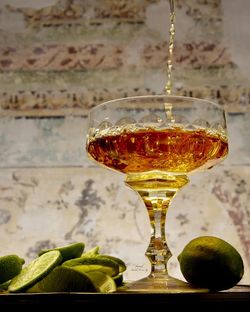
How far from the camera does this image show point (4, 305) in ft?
2.07

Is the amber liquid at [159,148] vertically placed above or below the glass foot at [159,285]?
above

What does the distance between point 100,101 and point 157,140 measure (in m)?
1.62

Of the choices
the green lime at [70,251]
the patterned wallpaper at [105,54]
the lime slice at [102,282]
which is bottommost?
the lime slice at [102,282]

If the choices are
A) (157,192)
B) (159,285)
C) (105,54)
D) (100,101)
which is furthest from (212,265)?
(105,54)

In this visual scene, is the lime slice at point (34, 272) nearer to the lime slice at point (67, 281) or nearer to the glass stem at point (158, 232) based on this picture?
the lime slice at point (67, 281)

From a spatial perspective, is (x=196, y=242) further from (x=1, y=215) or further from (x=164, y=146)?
(x=1, y=215)

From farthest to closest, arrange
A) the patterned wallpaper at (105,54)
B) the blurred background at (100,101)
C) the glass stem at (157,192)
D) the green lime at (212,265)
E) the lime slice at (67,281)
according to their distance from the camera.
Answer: the patterned wallpaper at (105,54) → the blurred background at (100,101) → the glass stem at (157,192) → the green lime at (212,265) → the lime slice at (67,281)

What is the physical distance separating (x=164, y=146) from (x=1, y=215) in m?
1.60

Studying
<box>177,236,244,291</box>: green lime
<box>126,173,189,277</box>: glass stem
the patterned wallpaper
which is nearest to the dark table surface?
<box>177,236,244,291</box>: green lime

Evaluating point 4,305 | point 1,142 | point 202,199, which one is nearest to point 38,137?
point 1,142

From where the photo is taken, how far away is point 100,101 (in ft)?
8.63

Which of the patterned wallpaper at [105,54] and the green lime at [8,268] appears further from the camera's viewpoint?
the patterned wallpaper at [105,54]

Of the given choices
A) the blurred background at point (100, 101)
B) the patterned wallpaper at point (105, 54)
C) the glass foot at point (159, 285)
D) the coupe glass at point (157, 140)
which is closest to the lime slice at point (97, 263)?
the glass foot at point (159, 285)

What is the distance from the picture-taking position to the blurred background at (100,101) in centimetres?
248
